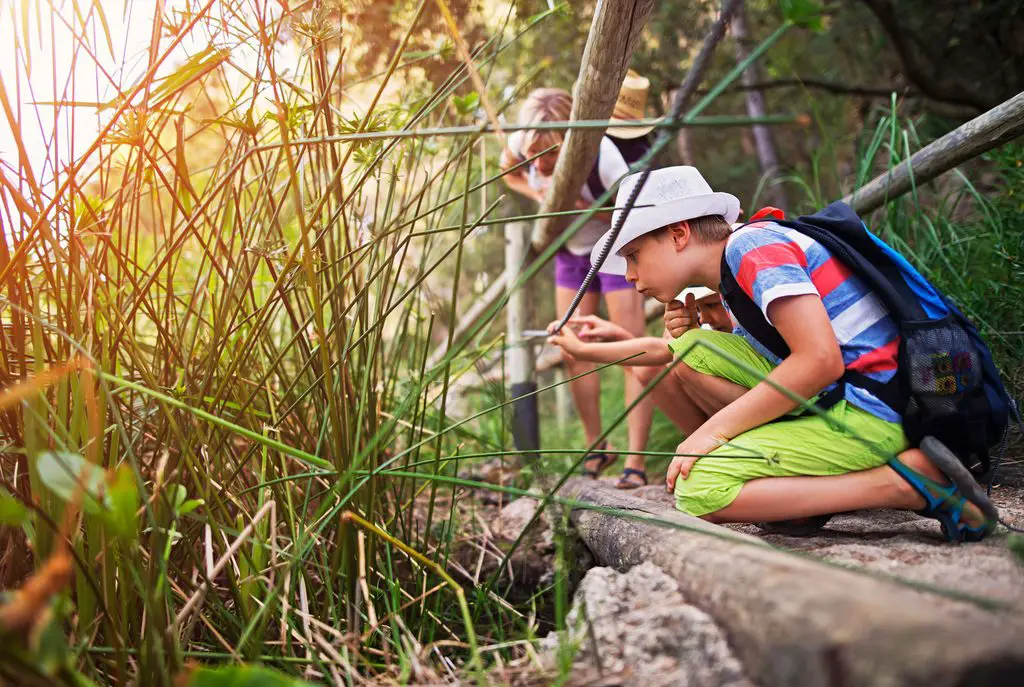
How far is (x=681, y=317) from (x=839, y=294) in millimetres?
507

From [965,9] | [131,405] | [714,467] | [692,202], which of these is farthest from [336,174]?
[965,9]

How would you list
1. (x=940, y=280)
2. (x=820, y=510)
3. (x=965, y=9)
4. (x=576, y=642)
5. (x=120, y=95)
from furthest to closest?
1. (x=965, y=9)
2. (x=940, y=280)
3. (x=820, y=510)
4. (x=120, y=95)
5. (x=576, y=642)

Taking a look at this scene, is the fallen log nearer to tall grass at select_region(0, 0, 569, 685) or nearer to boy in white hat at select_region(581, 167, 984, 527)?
tall grass at select_region(0, 0, 569, 685)

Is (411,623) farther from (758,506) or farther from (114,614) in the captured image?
(758,506)

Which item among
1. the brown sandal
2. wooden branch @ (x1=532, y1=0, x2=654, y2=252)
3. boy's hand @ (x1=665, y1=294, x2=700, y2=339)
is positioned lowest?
the brown sandal

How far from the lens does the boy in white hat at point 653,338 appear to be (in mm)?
1780

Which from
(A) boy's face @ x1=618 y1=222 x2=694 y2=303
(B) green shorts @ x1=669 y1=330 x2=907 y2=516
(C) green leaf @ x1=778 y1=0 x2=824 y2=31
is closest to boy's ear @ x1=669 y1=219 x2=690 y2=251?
(A) boy's face @ x1=618 y1=222 x2=694 y2=303

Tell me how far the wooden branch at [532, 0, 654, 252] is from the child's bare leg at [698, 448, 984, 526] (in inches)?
32.2

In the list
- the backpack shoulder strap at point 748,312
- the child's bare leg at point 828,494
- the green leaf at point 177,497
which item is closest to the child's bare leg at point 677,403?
the backpack shoulder strap at point 748,312

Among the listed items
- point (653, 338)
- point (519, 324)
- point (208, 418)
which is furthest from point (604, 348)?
point (519, 324)

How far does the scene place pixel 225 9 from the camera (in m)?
1.19

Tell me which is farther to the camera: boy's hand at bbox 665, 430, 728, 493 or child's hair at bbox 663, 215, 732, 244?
child's hair at bbox 663, 215, 732, 244

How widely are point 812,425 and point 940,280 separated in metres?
0.91

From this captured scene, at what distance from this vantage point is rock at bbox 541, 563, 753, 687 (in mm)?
752
